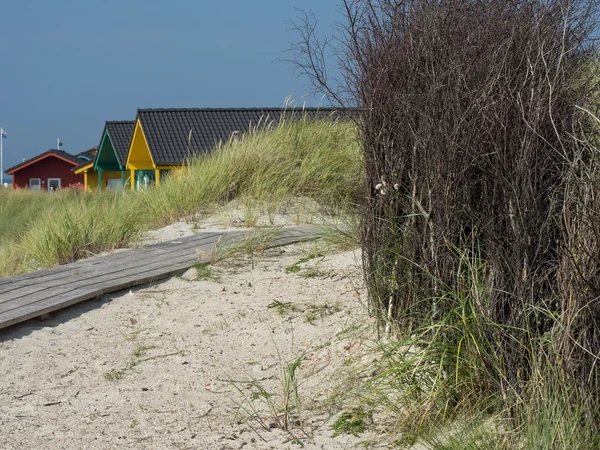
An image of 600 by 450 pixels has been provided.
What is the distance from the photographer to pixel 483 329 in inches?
147

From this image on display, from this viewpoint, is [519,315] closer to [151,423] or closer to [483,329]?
[483,329]

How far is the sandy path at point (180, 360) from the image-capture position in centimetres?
412

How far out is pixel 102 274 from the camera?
697cm

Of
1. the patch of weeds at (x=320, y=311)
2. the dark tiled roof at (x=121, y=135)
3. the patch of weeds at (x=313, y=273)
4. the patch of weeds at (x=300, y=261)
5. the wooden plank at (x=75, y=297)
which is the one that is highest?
the dark tiled roof at (x=121, y=135)

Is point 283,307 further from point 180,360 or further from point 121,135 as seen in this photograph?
point 121,135

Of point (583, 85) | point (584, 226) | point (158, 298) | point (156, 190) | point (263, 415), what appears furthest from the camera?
point (156, 190)

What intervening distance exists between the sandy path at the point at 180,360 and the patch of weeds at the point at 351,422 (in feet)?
0.16

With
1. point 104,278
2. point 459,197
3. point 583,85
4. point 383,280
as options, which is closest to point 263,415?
point 383,280

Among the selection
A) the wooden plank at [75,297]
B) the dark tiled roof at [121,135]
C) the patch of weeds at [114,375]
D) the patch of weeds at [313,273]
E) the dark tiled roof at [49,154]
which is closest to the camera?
the patch of weeds at [114,375]

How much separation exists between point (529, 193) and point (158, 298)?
3799 millimetres

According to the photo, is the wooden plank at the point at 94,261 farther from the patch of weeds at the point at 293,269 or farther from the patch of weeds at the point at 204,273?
the patch of weeds at the point at 293,269

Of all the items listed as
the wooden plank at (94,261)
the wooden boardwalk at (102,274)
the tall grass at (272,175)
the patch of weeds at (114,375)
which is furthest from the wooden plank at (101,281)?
the tall grass at (272,175)

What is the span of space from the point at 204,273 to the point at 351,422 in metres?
3.26

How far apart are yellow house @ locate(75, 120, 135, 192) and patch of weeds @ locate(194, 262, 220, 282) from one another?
1516cm
